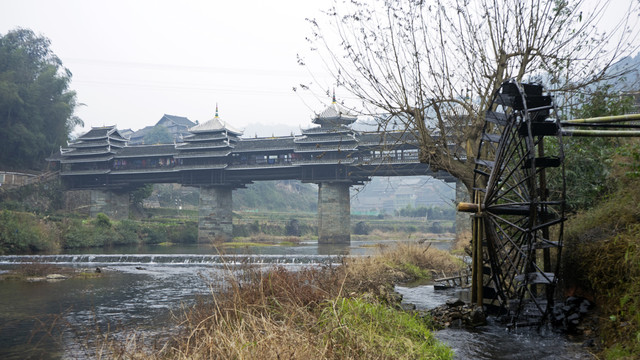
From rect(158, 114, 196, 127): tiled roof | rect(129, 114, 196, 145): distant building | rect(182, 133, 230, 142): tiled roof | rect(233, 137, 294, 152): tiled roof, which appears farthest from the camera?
rect(158, 114, 196, 127): tiled roof

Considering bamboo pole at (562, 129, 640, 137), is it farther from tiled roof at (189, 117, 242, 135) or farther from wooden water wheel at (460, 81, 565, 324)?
tiled roof at (189, 117, 242, 135)

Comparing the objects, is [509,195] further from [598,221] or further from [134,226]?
[134,226]

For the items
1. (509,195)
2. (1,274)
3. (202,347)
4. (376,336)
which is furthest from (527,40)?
(1,274)

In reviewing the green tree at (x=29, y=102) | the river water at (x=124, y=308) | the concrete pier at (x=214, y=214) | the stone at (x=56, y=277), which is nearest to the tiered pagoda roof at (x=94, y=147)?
the green tree at (x=29, y=102)

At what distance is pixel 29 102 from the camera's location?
43.2 metres

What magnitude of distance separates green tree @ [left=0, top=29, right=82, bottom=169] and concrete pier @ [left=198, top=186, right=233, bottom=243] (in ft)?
56.6

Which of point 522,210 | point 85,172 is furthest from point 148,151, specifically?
point 522,210

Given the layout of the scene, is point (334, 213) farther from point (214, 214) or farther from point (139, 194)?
point (139, 194)

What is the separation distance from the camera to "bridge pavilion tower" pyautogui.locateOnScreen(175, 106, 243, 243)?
38094mm

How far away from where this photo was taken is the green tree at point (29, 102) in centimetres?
4178

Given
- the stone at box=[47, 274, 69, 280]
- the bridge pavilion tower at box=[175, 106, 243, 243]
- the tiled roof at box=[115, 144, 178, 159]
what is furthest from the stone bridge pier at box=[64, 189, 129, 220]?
the stone at box=[47, 274, 69, 280]

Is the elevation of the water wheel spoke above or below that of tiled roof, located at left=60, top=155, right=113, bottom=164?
below

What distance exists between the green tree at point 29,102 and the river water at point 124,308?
24.8 meters

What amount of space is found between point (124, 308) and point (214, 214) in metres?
27.5
